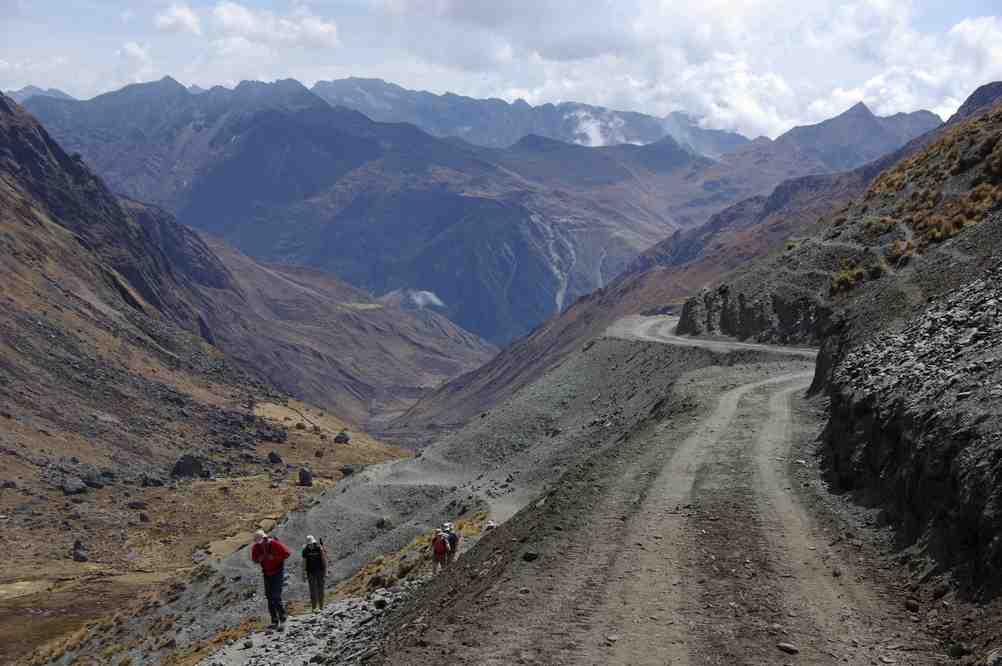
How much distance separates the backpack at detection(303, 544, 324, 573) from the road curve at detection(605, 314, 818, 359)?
27.2 metres

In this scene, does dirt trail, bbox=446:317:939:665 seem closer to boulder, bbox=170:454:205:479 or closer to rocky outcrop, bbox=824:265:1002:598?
rocky outcrop, bbox=824:265:1002:598

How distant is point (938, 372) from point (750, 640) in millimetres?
7987

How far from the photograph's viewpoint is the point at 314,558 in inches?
819

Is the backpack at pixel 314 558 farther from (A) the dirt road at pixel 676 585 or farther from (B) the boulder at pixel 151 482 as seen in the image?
(B) the boulder at pixel 151 482

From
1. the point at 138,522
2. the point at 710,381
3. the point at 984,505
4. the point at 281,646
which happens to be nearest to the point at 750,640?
the point at 984,505

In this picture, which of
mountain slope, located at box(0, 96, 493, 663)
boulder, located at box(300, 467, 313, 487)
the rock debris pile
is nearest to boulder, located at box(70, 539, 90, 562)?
mountain slope, located at box(0, 96, 493, 663)

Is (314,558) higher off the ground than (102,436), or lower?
lower

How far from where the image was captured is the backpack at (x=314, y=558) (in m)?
20.8

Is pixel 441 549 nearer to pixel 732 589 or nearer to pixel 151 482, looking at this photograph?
pixel 732 589

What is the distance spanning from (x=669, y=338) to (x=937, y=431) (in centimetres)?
4047

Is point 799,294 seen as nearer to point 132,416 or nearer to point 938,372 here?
point 938,372

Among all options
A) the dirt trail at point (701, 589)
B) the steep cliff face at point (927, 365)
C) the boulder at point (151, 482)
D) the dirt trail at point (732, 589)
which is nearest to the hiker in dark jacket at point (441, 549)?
the dirt trail at point (701, 589)

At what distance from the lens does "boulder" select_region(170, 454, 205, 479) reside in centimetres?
8556

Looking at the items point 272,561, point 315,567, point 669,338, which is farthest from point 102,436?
point 272,561
